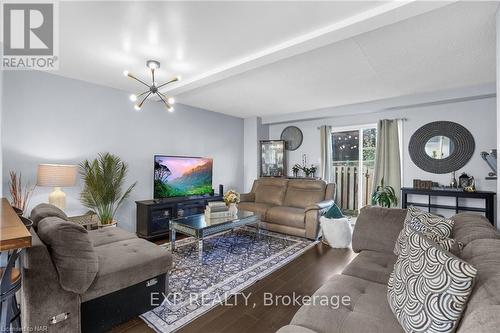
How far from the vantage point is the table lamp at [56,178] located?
2.82 meters

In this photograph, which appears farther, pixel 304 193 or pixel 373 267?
pixel 304 193

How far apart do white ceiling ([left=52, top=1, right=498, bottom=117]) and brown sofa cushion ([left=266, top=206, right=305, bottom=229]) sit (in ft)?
6.71

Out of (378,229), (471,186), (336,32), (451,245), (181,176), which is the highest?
(336,32)

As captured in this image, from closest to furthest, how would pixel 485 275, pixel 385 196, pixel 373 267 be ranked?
pixel 485 275, pixel 373 267, pixel 385 196

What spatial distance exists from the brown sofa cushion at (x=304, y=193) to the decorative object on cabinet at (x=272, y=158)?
4.15 ft

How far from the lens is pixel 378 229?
219 cm

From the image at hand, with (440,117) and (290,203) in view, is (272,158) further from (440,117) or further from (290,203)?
(440,117)

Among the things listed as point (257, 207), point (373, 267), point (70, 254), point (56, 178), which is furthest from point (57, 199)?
point (373, 267)

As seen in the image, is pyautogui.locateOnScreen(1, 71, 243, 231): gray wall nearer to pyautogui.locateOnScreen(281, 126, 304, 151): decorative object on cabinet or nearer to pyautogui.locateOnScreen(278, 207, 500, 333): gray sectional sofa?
pyautogui.locateOnScreen(281, 126, 304, 151): decorative object on cabinet

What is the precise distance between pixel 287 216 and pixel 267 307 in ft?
6.69

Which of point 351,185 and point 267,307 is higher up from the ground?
point 351,185

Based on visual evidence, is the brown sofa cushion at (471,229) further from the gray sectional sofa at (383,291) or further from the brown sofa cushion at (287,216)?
the brown sofa cushion at (287,216)

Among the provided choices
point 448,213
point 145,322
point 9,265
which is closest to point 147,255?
point 145,322

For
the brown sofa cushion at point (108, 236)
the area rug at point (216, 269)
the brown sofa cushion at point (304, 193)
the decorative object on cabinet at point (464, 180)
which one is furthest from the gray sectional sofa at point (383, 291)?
the decorative object on cabinet at point (464, 180)
